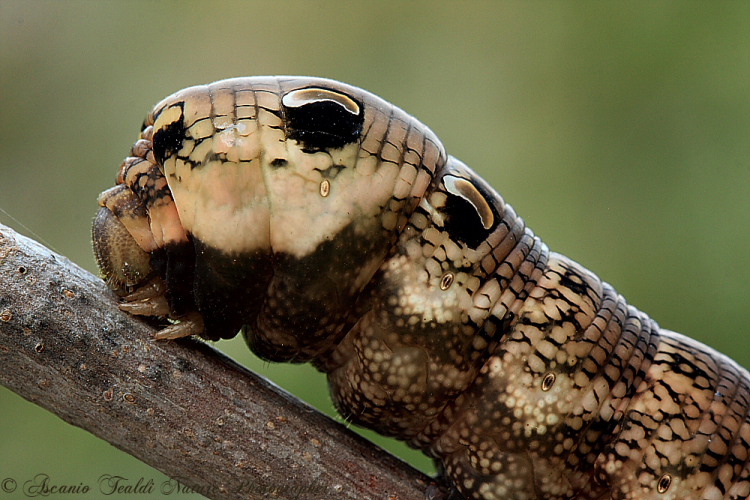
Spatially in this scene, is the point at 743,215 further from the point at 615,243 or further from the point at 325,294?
the point at 325,294

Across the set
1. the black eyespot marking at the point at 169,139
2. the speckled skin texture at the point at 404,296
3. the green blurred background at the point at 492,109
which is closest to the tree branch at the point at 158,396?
the speckled skin texture at the point at 404,296

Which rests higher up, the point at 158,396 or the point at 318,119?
the point at 318,119

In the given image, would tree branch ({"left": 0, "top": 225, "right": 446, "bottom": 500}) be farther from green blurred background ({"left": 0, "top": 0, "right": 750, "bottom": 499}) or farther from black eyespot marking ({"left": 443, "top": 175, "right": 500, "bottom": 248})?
green blurred background ({"left": 0, "top": 0, "right": 750, "bottom": 499})

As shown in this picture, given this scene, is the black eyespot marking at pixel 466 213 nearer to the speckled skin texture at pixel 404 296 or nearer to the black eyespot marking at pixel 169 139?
the speckled skin texture at pixel 404 296

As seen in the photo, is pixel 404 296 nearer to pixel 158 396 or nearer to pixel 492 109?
pixel 158 396

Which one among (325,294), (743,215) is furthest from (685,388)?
(743,215)

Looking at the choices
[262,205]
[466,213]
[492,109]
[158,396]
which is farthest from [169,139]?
[492,109]
